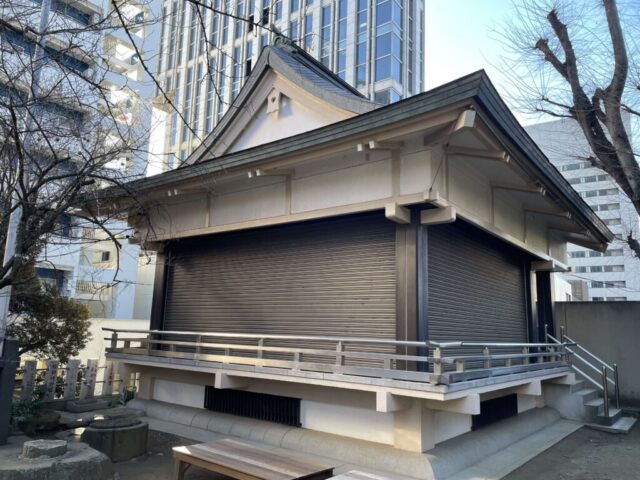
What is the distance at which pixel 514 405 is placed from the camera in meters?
9.70

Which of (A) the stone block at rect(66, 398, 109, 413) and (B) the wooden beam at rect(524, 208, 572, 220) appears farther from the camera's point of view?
(B) the wooden beam at rect(524, 208, 572, 220)

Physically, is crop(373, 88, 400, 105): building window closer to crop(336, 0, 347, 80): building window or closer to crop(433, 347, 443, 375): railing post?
crop(336, 0, 347, 80): building window

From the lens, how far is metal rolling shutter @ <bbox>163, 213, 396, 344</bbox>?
7609 millimetres

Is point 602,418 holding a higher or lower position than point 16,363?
lower

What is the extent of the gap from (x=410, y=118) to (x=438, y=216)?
5.24ft

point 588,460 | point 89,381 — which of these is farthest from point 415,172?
point 89,381

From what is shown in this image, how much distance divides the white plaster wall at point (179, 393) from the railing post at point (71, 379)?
2146 mm

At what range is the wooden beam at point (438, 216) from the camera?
6961mm

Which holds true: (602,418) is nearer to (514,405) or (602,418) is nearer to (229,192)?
(514,405)

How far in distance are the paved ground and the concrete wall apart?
2.86m

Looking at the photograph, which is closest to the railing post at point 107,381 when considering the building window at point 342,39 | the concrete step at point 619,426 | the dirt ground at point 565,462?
the dirt ground at point 565,462

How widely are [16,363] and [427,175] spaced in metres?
6.99

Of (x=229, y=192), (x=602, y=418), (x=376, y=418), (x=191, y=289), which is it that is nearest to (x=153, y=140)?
(x=229, y=192)

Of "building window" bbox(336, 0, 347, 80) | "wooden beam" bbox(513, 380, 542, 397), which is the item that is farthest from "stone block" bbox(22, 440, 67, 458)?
"building window" bbox(336, 0, 347, 80)
